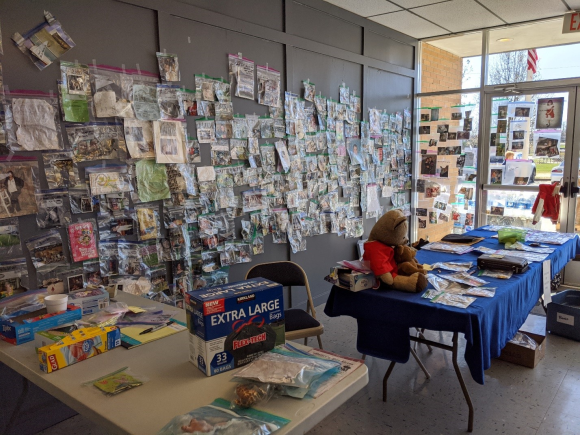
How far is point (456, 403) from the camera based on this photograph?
2.61m

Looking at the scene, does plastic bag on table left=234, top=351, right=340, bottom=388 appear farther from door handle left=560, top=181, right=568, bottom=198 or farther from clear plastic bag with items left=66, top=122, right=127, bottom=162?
door handle left=560, top=181, right=568, bottom=198

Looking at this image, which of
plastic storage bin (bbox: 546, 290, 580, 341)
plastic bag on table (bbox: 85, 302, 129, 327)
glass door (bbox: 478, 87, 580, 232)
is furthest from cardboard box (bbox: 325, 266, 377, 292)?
glass door (bbox: 478, 87, 580, 232)

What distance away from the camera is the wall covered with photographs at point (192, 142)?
2377 mm

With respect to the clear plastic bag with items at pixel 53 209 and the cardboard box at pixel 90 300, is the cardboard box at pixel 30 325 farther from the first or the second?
the clear plastic bag with items at pixel 53 209

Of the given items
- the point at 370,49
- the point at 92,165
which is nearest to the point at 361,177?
the point at 370,49

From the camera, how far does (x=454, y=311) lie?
2111 mm

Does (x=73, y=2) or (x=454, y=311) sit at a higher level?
(x=73, y=2)

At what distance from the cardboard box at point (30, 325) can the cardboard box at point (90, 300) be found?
0.39 ft

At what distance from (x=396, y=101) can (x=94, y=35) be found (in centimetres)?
379

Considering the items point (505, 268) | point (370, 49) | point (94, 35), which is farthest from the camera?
point (370, 49)

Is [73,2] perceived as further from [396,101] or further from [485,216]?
[485,216]

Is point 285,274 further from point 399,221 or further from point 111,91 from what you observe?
point 111,91

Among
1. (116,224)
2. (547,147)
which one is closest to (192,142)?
(116,224)
